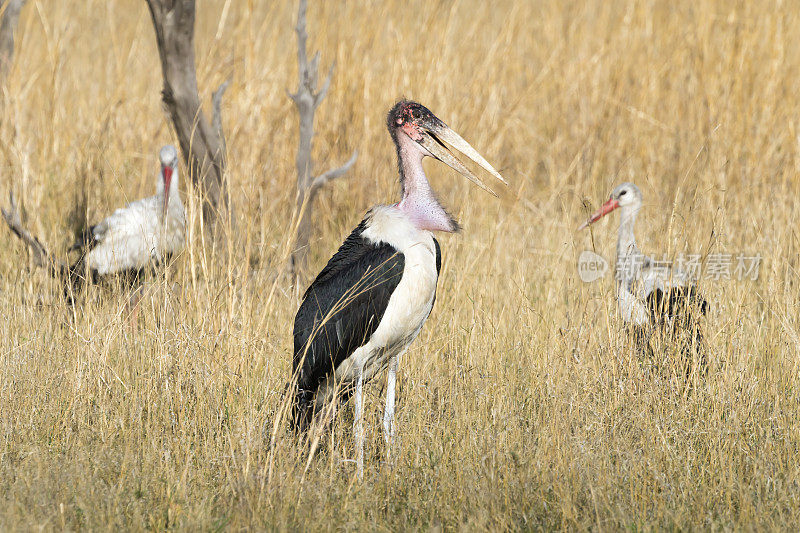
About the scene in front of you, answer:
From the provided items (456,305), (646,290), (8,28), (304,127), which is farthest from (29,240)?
(646,290)

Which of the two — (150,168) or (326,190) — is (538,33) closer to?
(326,190)

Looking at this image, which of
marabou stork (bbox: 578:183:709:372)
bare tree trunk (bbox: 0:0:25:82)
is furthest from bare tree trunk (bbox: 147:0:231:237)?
marabou stork (bbox: 578:183:709:372)

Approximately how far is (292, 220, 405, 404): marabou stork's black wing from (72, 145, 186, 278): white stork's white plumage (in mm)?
1704

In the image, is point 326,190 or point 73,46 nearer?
point 326,190

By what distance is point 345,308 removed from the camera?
11.4ft

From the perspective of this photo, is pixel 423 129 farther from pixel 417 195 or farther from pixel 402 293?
pixel 402 293

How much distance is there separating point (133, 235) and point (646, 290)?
8.88ft

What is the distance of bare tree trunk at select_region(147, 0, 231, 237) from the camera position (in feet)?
15.8

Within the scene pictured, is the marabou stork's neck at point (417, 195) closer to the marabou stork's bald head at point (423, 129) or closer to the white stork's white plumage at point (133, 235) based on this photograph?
the marabou stork's bald head at point (423, 129)

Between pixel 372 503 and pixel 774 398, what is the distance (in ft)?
5.48

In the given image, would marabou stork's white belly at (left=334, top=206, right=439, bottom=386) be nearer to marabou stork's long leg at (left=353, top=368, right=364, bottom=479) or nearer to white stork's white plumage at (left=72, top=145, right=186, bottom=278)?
marabou stork's long leg at (left=353, top=368, right=364, bottom=479)

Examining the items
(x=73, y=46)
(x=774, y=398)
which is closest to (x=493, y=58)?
(x=774, y=398)

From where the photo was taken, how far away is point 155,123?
6.89 m

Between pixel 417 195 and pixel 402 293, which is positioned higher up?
pixel 417 195
